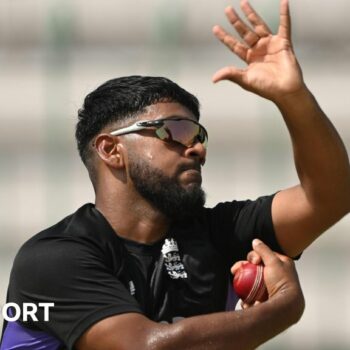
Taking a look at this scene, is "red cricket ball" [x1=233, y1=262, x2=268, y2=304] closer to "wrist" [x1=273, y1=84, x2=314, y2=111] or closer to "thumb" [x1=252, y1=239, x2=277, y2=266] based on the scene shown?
"thumb" [x1=252, y1=239, x2=277, y2=266]

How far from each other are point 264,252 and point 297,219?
0.29 metres

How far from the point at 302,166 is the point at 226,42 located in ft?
1.78

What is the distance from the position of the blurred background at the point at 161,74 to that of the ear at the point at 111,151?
8.33 feet

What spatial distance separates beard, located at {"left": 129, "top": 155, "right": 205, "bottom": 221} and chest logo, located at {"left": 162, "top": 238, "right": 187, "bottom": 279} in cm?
12

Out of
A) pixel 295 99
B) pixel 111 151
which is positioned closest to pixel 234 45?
pixel 295 99

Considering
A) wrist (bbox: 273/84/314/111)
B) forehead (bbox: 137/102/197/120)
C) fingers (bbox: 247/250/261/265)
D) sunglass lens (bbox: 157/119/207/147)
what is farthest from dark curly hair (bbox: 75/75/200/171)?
fingers (bbox: 247/250/261/265)

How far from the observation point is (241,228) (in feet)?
15.7

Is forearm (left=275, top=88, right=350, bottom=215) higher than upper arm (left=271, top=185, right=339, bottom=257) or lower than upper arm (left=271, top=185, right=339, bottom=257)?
higher

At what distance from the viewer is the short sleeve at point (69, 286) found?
4371mm

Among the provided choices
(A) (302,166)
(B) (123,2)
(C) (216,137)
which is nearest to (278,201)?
(A) (302,166)

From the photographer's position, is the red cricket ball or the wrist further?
the wrist

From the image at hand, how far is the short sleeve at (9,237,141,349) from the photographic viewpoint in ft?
14.3

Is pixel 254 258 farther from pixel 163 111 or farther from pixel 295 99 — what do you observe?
pixel 163 111

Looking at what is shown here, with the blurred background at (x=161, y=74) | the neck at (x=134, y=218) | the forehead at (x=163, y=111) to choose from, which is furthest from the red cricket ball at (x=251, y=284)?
the blurred background at (x=161, y=74)
